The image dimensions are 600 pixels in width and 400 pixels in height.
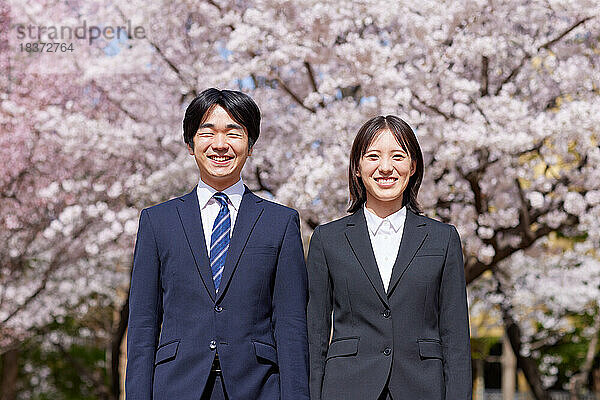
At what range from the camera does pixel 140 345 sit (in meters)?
3.73

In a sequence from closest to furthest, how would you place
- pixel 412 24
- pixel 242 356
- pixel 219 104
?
pixel 242 356, pixel 219 104, pixel 412 24

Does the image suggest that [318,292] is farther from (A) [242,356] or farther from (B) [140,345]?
(B) [140,345]

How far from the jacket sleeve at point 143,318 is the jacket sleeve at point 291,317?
1.69 feet

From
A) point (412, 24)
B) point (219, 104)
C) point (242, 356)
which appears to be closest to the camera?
point (242, 356)

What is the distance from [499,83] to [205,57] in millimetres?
3323

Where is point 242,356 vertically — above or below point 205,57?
below

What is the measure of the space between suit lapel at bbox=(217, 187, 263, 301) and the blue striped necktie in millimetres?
30

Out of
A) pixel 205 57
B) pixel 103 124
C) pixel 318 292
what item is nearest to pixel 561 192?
pixel 205 57

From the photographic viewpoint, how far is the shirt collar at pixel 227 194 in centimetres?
399

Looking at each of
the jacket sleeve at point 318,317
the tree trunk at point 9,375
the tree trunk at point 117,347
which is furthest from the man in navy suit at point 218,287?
the tree trunk at point 9,375

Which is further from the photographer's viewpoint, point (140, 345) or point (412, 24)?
point (412, 24)

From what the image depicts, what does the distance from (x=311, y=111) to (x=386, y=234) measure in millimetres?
5467

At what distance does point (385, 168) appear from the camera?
404 centimetres

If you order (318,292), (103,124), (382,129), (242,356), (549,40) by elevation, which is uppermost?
(549,40)
